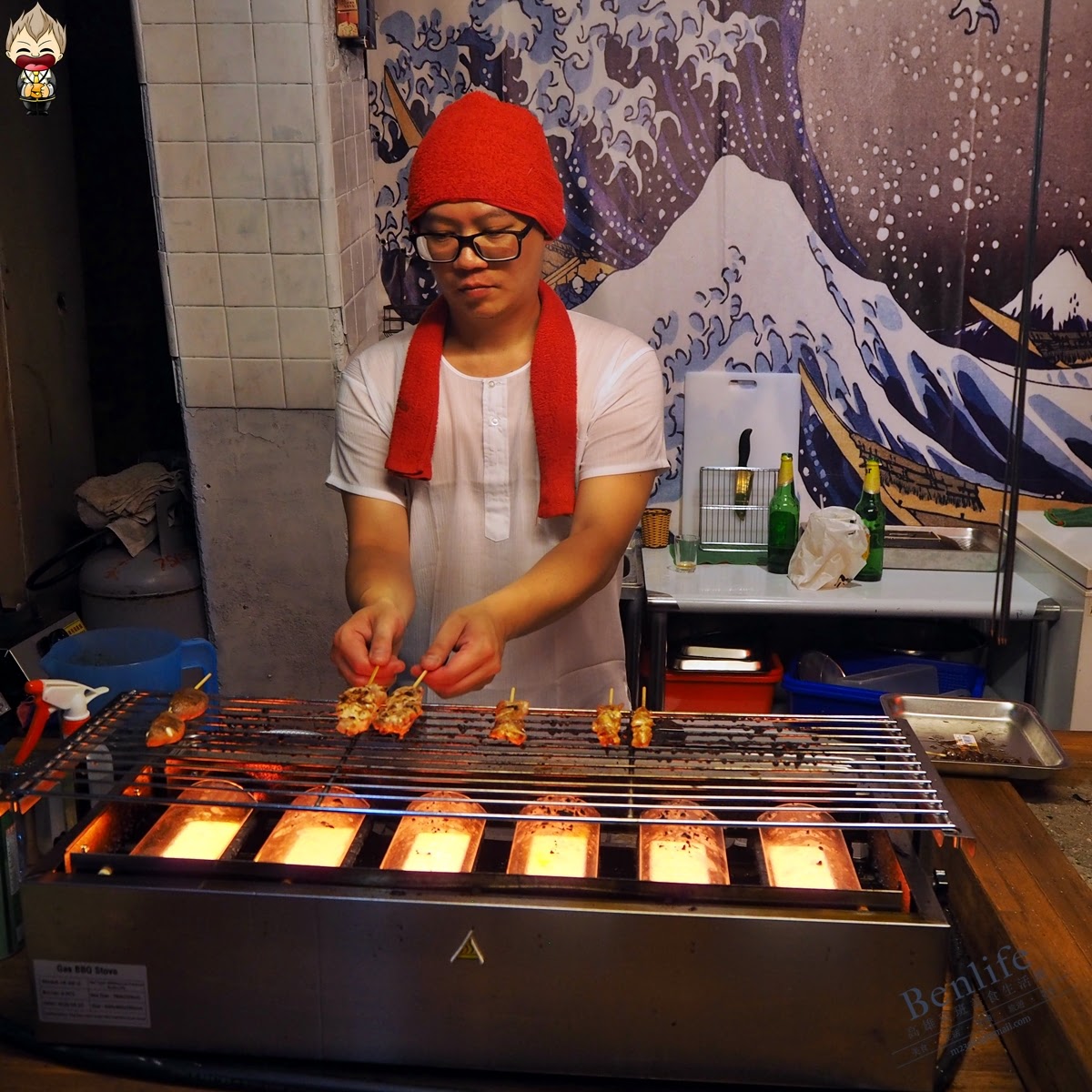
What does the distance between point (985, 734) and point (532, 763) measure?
3.86 feet

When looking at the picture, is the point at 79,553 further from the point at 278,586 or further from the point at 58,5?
the point at 58,5

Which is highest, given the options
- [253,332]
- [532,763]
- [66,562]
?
[253,332]

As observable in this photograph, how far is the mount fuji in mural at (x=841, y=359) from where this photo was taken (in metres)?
4.40

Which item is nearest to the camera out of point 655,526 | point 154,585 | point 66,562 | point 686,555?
point 154,585

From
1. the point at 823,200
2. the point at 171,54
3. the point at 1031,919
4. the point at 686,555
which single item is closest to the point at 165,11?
the point at 171,54

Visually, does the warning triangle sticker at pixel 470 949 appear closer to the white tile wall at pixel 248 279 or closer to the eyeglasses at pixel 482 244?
the eyeglasses at pixel 482 244

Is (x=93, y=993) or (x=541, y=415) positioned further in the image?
(x=541, y=415)

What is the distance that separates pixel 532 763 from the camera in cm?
171

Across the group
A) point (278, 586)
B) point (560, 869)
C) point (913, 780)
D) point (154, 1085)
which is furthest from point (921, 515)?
point (154, 1085)

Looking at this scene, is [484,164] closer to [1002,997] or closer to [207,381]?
[1002,997]

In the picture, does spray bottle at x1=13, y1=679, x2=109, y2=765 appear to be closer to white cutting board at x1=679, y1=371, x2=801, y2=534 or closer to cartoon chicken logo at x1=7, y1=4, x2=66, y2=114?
cartoon chicken logo at x1=7, y1=4, x2=66, y2=114

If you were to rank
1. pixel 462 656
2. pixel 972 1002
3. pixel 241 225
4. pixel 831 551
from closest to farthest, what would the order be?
pixel 972 1002
pixel 462 656
pixel 241 225
pixel 831 551

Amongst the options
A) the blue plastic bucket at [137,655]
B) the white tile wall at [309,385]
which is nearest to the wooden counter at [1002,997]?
the blue plastic bucket at [137,655]

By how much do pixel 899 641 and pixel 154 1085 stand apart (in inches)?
140
